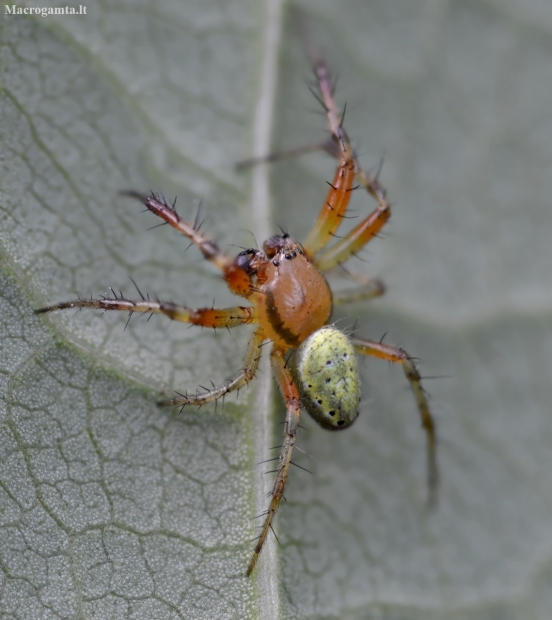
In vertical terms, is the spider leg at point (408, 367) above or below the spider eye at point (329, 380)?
above

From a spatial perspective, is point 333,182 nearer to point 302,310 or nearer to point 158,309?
point 302,310

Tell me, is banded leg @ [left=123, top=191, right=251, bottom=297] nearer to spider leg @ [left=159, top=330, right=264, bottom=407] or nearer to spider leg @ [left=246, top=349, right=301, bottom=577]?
spider leg @ [left=159, top=330, right=264, bottom=407]

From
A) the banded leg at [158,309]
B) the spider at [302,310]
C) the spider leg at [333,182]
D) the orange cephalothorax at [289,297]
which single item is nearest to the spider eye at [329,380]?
the spider at [302,310]

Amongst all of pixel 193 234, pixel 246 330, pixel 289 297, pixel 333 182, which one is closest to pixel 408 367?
pixel 289 297

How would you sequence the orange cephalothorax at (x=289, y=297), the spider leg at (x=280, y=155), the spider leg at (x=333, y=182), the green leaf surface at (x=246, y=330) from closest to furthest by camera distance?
the green leaf surface at (x=246, y=330) → the orange cephalothorax at (x=289, y=297) → the spider leg at (x=333, y=182) → the spider leg at (x=280, y=155)

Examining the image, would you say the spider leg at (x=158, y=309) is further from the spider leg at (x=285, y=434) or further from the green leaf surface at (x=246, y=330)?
the spider leg at (x=285, y=434)

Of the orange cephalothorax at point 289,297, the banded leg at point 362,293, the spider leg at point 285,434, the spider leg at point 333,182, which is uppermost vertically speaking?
the spider leg at point 333,182

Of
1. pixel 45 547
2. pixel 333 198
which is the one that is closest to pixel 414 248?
pixel 333 198

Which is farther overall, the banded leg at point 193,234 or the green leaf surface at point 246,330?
the banded leg at point 193,234
